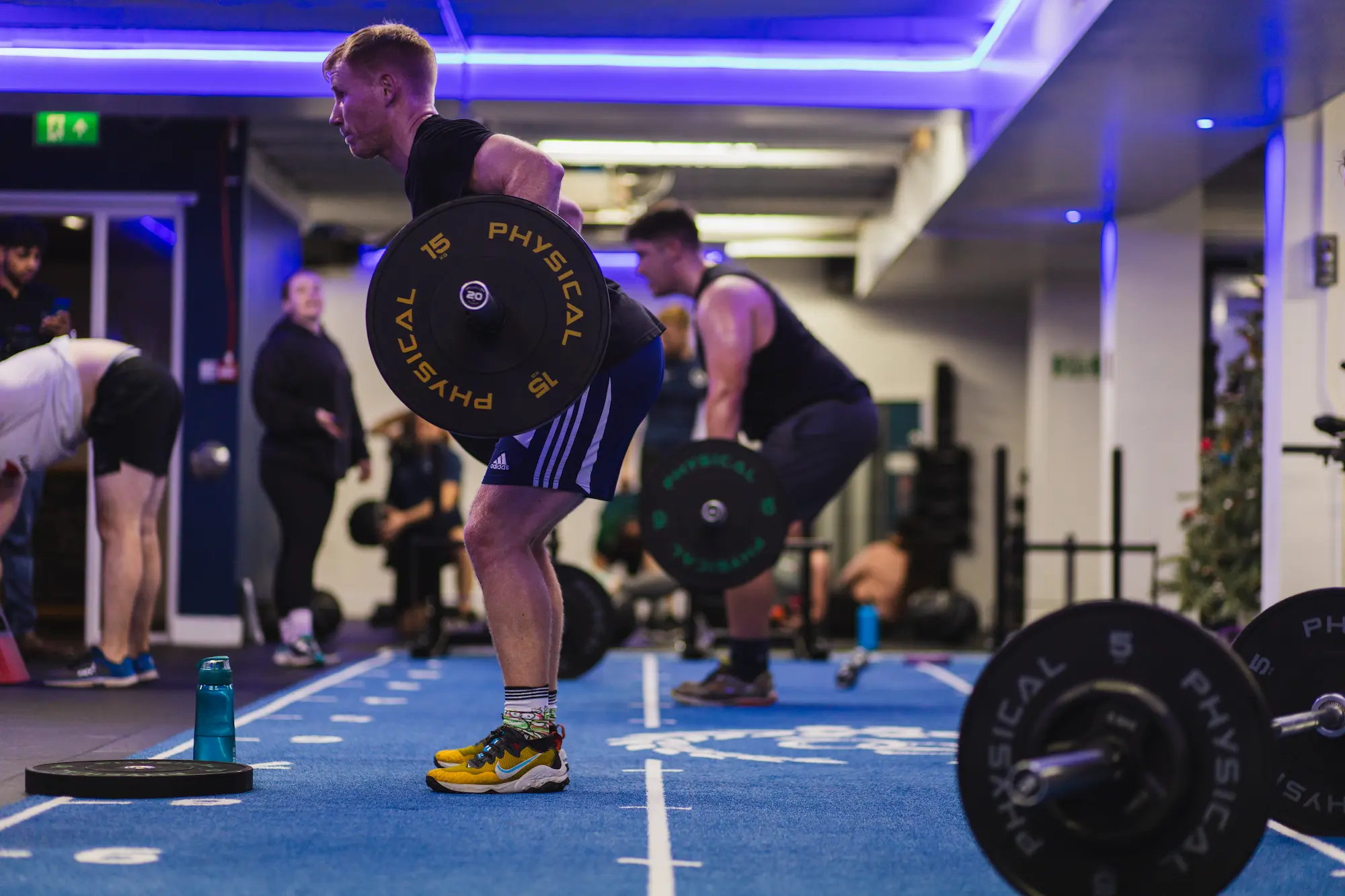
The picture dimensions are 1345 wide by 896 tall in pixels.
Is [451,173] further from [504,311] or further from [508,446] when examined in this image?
[508,446]

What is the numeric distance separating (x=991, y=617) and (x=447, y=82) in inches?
241

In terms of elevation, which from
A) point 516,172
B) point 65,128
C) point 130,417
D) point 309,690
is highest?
point 65,128

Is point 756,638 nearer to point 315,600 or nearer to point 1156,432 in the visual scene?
point 315,600

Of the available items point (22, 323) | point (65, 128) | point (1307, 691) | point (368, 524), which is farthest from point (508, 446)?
point (368, 524)

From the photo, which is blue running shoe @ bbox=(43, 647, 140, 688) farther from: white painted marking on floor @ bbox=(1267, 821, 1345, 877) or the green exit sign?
white painted marking on floor @ bbox=(1267, 821, 1345, 877)

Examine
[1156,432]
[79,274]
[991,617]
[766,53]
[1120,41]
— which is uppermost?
[766,53]

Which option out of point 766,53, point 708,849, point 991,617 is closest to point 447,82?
point 766,53

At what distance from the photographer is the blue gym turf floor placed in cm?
199

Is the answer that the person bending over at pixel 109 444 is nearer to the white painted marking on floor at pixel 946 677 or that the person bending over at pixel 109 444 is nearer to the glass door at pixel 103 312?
the glass door at pixel 103 312

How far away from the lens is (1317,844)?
2.37 meters

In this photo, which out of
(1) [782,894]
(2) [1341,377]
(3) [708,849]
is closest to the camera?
(1) [782,894]

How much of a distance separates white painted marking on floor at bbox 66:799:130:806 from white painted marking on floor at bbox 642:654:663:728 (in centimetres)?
167

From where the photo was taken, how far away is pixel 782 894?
1932mm

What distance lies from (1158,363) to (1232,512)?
173 centimetres
